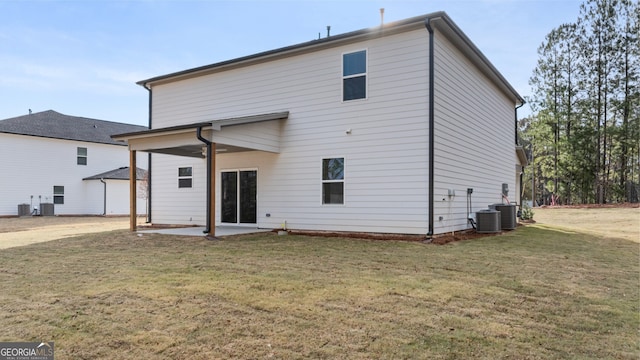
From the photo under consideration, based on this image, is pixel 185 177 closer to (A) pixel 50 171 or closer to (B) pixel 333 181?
(B) pixel 333 181

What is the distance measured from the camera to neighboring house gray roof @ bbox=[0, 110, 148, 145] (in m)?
22.9

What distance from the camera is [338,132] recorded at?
A: 1075 centimetres

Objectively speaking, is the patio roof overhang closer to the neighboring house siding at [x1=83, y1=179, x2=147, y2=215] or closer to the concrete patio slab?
the concrete patio slab

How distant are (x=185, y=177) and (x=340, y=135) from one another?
593cm

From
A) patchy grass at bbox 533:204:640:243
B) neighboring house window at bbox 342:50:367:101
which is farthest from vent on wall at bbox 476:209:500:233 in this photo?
neighboring house window at bbox 342:50:367:101

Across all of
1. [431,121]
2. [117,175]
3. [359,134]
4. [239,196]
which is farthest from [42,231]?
[117,175]

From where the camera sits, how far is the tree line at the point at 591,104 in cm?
2520

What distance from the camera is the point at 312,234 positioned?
35.0 feet

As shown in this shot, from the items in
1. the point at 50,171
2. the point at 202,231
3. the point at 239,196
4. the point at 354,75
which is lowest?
the point at 202,231

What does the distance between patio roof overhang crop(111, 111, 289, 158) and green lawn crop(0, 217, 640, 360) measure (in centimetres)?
320

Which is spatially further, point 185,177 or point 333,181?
point 185,177

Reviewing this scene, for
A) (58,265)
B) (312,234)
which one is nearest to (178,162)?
(312,234)

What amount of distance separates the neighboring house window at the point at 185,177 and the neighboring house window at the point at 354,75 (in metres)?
6.01

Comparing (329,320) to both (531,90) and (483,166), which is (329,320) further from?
(531,90)
